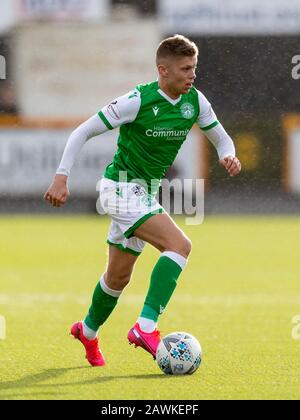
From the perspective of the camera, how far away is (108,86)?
1886cm

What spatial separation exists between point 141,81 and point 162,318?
11.4m

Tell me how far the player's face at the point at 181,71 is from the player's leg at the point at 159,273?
2.19 feet

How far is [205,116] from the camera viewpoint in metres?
6.13

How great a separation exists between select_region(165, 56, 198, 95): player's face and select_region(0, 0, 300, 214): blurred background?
11.4m

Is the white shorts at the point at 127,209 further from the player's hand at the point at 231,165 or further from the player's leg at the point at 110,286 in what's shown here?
the player's hand at the point at 231,165

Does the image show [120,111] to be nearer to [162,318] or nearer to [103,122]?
[103,122]

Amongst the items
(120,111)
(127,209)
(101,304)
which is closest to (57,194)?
(127,209)

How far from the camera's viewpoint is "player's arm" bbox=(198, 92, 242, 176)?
6.02 meters

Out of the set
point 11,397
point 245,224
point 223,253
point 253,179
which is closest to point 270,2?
point 253,179

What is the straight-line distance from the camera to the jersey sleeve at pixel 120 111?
5.87m

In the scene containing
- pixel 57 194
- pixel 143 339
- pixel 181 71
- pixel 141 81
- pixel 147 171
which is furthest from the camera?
pixel 141 81

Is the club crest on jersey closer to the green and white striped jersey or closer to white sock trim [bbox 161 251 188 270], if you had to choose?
the green and white striped jersey
